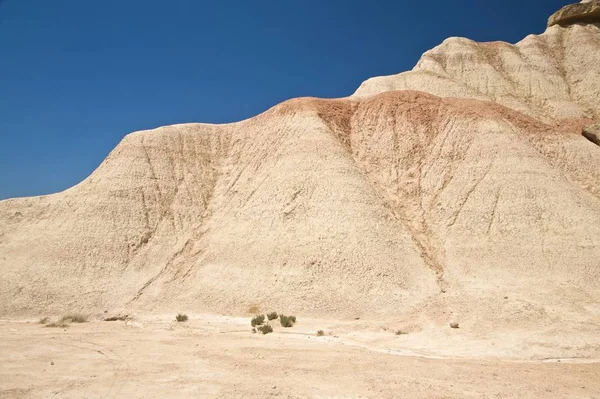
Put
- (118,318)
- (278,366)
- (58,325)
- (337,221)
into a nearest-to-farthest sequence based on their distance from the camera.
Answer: (278,366), (58,325), (118,318), (337,221)

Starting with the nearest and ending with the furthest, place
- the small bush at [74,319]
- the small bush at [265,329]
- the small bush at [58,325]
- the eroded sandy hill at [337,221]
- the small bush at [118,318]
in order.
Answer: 1. the small bush at [265,329]
2. the small bush at [58,325]
3. the eroded sandy hill at [337,221]
4. the small bush at [74,319]
5. the small bush at [118,318]

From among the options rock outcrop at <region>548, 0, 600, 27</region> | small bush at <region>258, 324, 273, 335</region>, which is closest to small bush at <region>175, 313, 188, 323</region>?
small bush at <region>258, 324, 273, 335</region>

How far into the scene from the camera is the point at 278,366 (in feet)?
40.4

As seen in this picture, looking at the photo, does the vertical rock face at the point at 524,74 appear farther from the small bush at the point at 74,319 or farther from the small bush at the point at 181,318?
the small bush at the point at 74,319

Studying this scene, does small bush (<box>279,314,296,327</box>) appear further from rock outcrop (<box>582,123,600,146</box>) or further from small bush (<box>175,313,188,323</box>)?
rock outcrop (<box>582,123,600,146</box>)

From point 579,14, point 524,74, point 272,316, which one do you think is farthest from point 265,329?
point 579,14

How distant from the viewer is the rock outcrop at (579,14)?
2101 inches

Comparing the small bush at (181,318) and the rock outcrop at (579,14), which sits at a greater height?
the rock outcrop at (579,14)

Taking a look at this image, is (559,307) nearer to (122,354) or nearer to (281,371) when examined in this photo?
(281,371)

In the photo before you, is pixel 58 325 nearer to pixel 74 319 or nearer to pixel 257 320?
pixel 74 319

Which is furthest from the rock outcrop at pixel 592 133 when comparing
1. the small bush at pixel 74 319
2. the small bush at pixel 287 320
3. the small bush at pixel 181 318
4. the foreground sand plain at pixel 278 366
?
the small bush at pixel 74 319

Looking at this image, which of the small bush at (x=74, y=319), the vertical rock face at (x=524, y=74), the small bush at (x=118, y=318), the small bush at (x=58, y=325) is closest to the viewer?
the small bush at (x=58, y=325)

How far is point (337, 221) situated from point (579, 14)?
4829 centimetres

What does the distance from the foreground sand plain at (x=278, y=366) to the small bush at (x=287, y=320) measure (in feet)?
2.78
